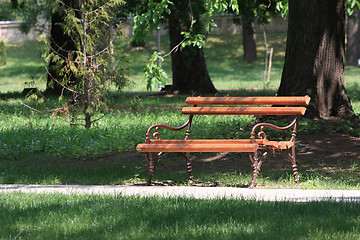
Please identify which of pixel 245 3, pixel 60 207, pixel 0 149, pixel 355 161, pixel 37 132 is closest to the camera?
pixel 60 207

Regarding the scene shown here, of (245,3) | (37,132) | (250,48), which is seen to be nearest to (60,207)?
(37,132)

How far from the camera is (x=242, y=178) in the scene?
8.34m

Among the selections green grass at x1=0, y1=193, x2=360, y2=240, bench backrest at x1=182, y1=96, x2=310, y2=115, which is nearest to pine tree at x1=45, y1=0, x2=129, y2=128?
bench backrest at x1=182, y1=96, x2=310, y2=115

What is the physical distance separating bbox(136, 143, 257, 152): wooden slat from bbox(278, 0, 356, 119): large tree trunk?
11.8 feet

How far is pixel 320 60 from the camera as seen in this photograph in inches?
422

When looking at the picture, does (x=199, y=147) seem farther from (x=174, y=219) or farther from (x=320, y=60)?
(x=320, y=60)

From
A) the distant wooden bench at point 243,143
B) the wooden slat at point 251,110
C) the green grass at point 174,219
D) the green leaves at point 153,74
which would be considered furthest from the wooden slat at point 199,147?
the green leaves at point 153,74

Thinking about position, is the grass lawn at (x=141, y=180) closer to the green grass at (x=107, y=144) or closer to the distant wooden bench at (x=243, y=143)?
the green grass at (x=107, y=144)

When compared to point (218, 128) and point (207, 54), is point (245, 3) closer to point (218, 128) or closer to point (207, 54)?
point (218, 128)

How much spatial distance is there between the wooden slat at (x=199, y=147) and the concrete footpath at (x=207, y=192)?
1.54 feet

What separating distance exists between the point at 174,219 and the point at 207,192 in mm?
1556

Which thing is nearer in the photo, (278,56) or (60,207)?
(60,207)

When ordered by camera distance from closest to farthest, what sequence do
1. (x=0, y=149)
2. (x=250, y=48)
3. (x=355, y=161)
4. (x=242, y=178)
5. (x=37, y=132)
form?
(x=242, y=178) < (x=355, y=161) < (x=0, y=149) < (x=37, y=132) < (x=250, y=48)

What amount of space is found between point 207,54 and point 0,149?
3705 cm
